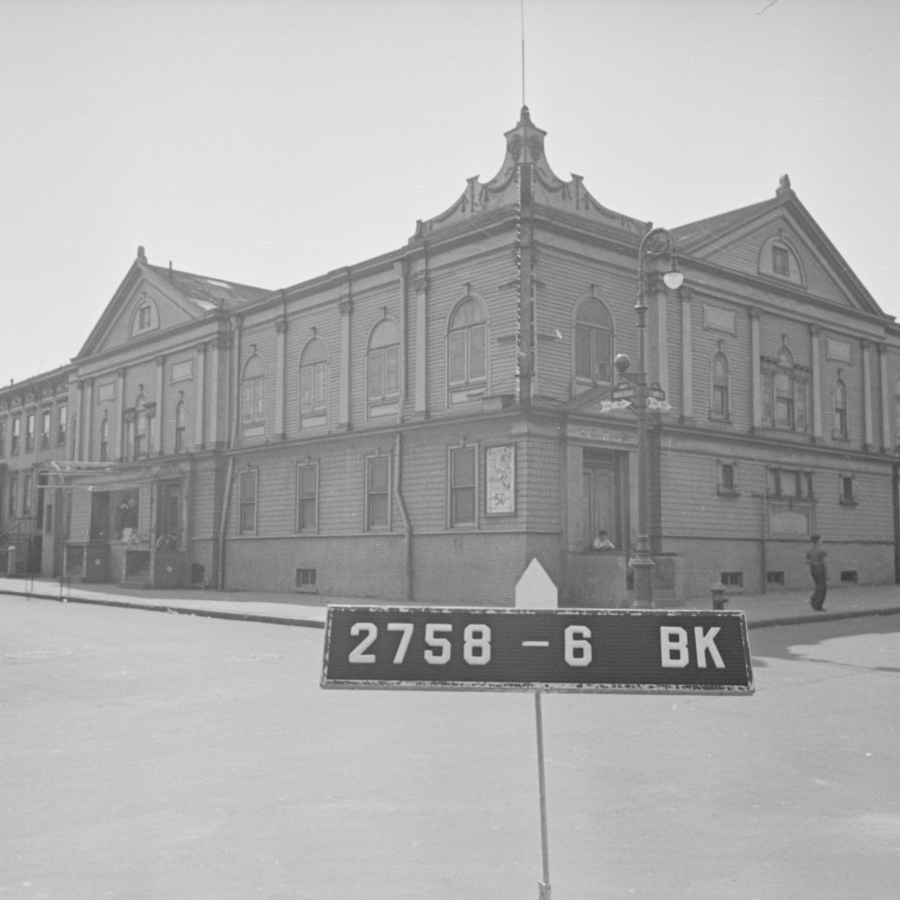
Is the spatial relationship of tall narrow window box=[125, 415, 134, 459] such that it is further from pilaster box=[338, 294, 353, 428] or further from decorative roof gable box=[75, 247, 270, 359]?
pilaster box=[338, 294, 353, 428]

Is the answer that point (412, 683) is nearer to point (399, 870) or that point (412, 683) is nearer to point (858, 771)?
point (399, 870)

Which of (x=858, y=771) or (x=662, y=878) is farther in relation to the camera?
(x=858, y=771)

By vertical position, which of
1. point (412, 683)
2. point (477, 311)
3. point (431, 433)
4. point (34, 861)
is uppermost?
point (477, 311)

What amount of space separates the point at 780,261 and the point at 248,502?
17.6 meters

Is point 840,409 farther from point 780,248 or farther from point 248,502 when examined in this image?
point 248,502

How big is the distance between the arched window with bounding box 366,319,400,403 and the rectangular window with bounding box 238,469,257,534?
20.8 feet

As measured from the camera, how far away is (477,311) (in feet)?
82.4

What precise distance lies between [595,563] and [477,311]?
6638 mm

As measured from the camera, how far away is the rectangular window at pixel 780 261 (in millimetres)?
30938

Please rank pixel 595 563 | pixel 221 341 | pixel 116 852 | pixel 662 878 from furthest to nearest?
pixel 221 341
pixel 595 563
pixel 116 852
pixel 662 878

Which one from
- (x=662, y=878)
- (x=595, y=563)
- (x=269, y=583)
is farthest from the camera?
(x=269, y=583)

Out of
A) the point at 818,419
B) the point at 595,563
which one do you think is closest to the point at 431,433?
the point at 595,563

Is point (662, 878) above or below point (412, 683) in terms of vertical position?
below

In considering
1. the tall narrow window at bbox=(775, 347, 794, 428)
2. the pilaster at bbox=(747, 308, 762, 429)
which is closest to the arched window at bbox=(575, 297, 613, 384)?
the pilaster at bbox=(747, 308, 762, 429)
